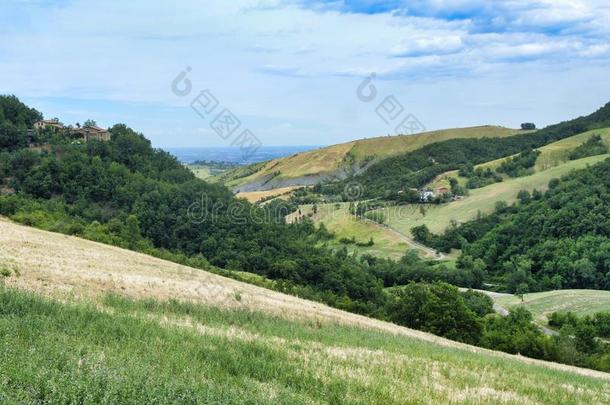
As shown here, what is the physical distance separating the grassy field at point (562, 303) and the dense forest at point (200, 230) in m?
9.69

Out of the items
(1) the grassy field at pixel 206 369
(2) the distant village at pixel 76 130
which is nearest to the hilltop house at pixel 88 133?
(2) the distant village at pixel 76 130

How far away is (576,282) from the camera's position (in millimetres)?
110625

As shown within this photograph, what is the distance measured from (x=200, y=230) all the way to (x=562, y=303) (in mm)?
64853

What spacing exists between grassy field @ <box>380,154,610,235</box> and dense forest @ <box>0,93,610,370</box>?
33567mm

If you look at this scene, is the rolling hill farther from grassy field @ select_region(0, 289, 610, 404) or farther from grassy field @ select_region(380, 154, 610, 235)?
grassy field @ select_region(380, 154, 610, 235)

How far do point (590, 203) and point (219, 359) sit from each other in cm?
14402

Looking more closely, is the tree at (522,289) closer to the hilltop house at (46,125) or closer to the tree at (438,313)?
the tree at (438,313)

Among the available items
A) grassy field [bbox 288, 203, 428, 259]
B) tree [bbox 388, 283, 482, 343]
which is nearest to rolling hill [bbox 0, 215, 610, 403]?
tree [bbox 388, 283, 482, 343]

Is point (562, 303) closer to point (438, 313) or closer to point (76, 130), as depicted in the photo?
point (438, 313)

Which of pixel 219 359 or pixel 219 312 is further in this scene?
pixel 219 312

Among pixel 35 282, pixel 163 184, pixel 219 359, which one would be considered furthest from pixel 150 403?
pixel 163 184

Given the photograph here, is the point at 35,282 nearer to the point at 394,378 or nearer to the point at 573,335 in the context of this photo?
the point at 394,378

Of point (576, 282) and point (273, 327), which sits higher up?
point (273, 327)

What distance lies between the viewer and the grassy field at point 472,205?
159000 millimetres
